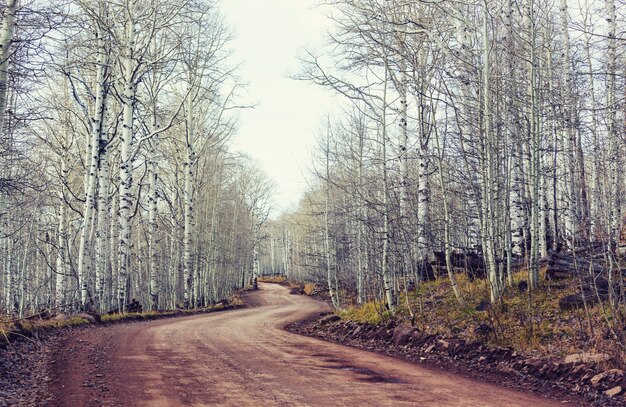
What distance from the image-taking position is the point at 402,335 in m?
11.3

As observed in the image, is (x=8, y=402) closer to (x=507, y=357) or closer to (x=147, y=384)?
(x=147, y=384)

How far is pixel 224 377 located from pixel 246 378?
33cm

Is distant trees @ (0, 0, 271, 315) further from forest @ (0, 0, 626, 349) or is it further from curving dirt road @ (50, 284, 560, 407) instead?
curving dirt road @ (50, 284, 560, 407)

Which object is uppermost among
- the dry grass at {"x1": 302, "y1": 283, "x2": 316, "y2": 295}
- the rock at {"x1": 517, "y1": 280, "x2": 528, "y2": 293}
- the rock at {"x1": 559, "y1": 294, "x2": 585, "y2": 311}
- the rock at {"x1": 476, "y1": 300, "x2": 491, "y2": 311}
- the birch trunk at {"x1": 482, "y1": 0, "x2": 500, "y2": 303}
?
the birch trunk at {"x1": 482, "y1": 0, "x2": 500, "y2": 303}

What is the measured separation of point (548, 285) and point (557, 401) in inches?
194

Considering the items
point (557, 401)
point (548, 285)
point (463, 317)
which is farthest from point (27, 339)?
point (548, 285)

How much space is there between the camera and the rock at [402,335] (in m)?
11.2

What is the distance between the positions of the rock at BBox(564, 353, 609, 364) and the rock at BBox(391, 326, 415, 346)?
3.86 m

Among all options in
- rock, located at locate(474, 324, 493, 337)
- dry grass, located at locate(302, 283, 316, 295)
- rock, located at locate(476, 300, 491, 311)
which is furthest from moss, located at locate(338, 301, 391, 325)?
dry grass, located at locate(302, 283, 316, 295)

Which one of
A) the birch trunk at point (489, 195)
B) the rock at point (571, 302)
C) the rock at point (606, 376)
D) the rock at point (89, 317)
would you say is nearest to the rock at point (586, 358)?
the rock at point (606, 376)

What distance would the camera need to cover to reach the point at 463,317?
10.9 m

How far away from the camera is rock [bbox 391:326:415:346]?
36.7ft

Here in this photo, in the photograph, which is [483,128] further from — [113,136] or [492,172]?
[113,136]

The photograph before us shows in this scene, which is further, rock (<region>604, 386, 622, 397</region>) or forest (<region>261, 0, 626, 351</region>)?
forest (<region>261, 0, 626, 351</region>)
